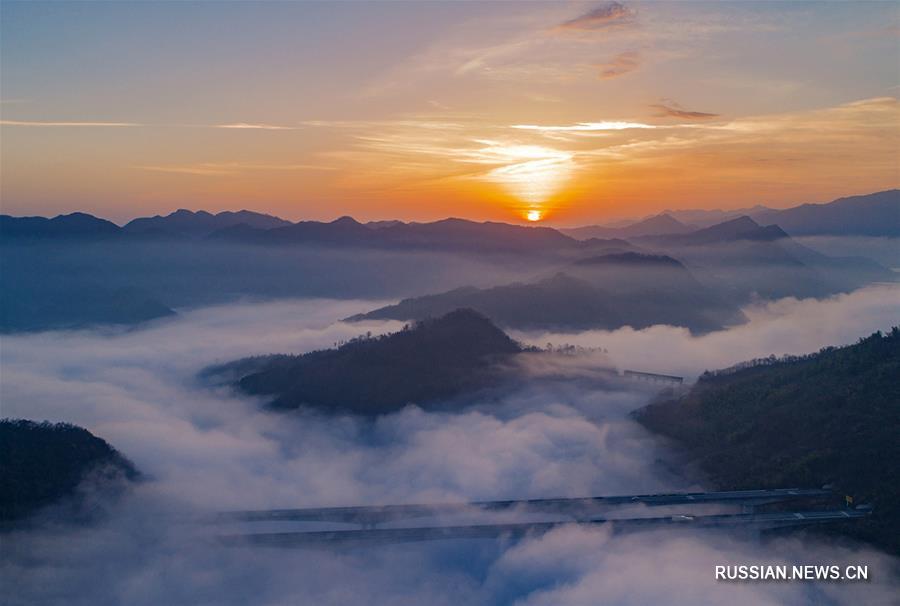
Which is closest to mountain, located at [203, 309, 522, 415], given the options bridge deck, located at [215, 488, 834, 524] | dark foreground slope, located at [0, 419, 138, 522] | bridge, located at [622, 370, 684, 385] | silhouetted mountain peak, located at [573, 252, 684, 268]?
bridge, located at [622, 370, 684, 385]

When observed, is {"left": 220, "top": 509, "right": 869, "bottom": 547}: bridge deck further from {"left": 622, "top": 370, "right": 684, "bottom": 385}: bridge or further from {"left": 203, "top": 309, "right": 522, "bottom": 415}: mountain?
{"left": 622, "top": 370, "right": 684, "bottom": 385}: bridge

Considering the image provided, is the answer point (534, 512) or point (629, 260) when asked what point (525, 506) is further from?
point (629, 260)

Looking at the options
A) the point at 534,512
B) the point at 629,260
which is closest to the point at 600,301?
the point at 629,260

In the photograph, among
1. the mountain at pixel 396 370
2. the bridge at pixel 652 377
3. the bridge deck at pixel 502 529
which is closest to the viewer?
the bridge deck at pixel 502 529

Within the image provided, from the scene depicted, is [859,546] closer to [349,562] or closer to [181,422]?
[349,562]

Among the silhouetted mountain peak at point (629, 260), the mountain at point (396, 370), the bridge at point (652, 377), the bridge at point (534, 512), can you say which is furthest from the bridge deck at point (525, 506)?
the silhouetted mountain peak at point (629, 260)

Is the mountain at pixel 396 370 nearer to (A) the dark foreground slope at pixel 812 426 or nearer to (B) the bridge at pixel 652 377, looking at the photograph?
(B) the bridge at pixel 652 377
